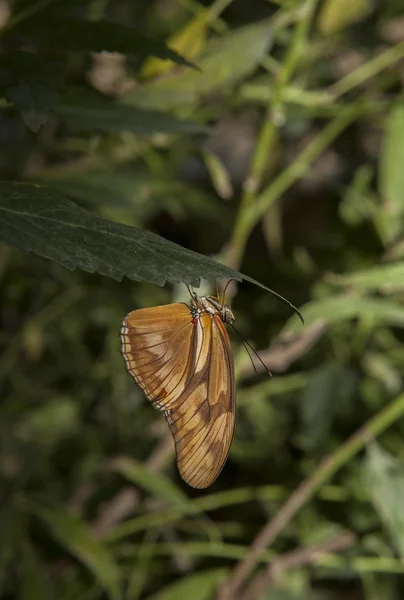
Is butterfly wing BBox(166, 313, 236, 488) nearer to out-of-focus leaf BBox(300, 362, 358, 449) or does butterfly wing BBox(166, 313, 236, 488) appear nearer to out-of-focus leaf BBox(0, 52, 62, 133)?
out-of-focus leaf BBox(0, 52, 62, 133)

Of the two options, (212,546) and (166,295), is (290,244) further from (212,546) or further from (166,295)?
(212,546)

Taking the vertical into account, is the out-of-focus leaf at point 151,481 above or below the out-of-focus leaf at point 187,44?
below

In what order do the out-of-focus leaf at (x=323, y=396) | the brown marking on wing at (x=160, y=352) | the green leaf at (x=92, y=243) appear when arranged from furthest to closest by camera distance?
the out-of-focus leaf at (x=323, y=396) → the brown marking on wing at (x=160, y=352) → the green leaf at (x=92, y=243)

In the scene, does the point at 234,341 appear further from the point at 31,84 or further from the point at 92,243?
the point at 92,243

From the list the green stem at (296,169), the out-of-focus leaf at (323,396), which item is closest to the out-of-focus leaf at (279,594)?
the out-of-focus leaf at (323,396)

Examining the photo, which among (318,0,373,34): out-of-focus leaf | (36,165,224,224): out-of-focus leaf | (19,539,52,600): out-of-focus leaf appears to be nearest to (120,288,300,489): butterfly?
(36,165,224,224): out-of-focus leaf

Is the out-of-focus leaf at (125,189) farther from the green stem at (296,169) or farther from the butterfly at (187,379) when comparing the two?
the butterfly at (187,379)

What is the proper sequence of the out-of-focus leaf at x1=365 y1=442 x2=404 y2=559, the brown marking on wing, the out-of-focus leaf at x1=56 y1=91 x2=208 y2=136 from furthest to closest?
the out-of-focus leaf at x1=365 y1=442 x2=404 y2=559
the out-of-focus leaf at x1=56 y1=91 x2=208 y2=136
the brown marking on wing
